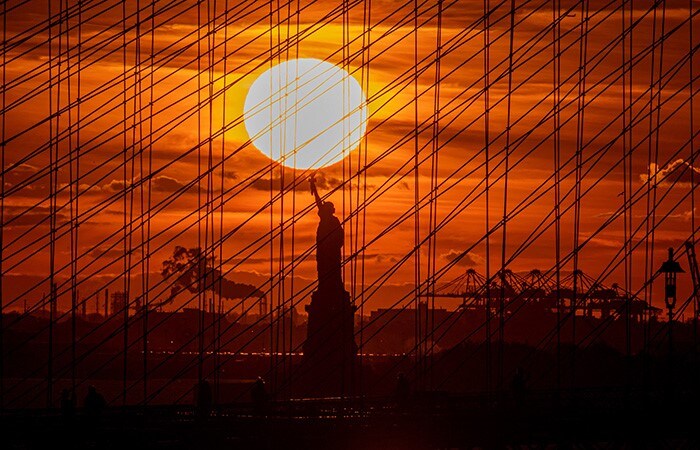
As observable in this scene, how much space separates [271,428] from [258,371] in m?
53.7

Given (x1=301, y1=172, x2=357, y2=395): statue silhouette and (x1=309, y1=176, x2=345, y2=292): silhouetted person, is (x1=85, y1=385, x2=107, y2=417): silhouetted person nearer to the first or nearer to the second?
(x1=301, y1=172, x2=357, y2=395): statue silhouette

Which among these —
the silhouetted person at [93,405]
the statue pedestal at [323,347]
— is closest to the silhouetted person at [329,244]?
the statue pedestal at [323,347]

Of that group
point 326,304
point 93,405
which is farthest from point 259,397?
point 326,304

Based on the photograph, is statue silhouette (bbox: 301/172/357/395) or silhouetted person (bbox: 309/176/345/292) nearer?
statue silhouette (bbox: 301/172/357/395)

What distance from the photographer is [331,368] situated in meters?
34.7

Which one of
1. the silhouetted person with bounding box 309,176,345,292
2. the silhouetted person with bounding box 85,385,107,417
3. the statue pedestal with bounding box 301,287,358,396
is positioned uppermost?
the silhouetted person with bounding box 309,176,345,292

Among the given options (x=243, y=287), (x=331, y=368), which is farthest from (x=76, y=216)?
(x=243, y=287)

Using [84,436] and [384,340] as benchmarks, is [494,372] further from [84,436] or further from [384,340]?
[384,340]

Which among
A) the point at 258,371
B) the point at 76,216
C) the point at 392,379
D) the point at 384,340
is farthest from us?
the point at 384,340

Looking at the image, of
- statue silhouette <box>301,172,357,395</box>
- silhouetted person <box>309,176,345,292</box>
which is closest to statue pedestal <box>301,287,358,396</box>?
statue silhouette <box>301,172,357,395</box>

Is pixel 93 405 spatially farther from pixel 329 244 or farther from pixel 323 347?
pixel 329 244

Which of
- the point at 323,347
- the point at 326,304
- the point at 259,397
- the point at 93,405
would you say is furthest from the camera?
the point at 326,304

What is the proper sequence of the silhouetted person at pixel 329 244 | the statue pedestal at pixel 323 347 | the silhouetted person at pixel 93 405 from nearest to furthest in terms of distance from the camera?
the silhouetted person at pixel 93 405, the statue pedestal at pixel 323 347, the silhouetted person at pixel 329 244

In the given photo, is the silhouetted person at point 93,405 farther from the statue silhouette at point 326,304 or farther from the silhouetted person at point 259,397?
the statue silhouette at point 326,304
